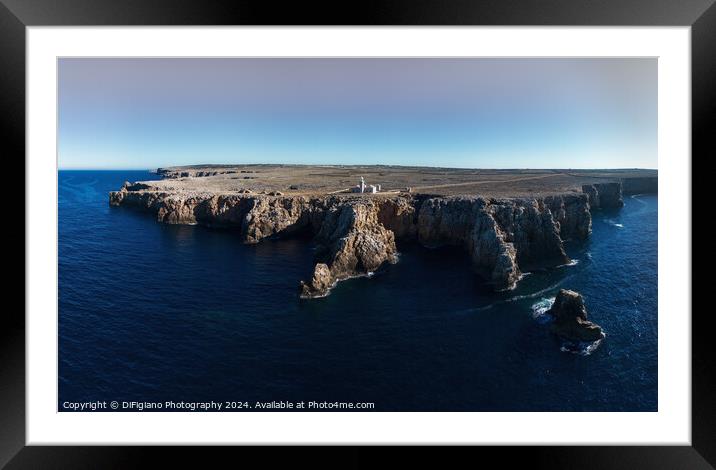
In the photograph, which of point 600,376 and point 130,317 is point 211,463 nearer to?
point 130,317

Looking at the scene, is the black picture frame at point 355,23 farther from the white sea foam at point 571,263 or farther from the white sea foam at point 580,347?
the white sea foam at point 571,263

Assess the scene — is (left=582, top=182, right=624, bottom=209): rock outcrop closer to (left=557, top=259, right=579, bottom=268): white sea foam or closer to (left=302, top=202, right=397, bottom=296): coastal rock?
(left=557, top=259, right=579, bottom=268): white sea foam

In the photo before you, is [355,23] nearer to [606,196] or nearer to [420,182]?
[420,182]

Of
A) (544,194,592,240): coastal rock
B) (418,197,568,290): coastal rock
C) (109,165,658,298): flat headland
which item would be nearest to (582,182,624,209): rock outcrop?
(109,165,658,298): flat headland

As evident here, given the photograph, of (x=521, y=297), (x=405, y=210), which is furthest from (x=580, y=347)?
(x=405, y=210)

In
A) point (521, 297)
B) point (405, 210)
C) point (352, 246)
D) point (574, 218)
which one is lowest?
point (521, 297)

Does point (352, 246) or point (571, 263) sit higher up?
point (352, 246)

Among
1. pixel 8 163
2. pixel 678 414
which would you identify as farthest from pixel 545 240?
pixel 8 163
